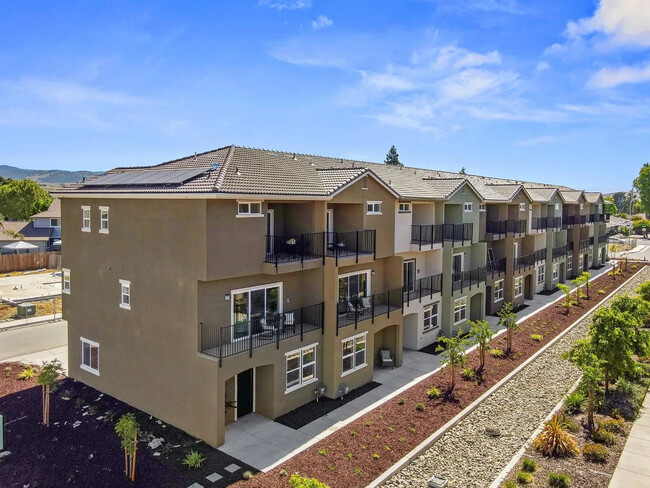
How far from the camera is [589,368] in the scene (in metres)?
15.8

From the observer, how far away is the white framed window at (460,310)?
26922 millimetres

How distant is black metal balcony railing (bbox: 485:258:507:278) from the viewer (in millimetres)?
30953

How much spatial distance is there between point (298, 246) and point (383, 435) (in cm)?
750

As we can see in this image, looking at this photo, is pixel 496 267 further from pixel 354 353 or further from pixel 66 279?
pixel 66 279

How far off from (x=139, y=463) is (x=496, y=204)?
2703 centimetres

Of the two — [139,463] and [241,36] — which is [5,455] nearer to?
[139,463]

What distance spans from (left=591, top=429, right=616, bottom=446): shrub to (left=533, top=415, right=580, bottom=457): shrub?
858mm

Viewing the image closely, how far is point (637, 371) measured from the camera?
62.5 feet

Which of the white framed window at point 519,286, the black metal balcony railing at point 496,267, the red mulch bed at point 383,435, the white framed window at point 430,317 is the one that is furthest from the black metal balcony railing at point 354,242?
the white framed window at point 519,286

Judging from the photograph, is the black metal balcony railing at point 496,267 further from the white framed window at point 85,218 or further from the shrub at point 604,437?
the white framed window at point 85,218

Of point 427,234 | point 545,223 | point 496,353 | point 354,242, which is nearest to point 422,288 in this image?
point 427,234

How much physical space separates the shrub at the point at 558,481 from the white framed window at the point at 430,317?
40.6 ft

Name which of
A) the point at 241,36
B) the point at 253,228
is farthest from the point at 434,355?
the point at 241,36

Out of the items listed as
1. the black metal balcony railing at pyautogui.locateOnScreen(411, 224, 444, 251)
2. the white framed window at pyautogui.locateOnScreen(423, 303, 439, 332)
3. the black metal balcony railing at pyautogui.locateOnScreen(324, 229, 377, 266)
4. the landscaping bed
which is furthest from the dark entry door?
the white framed window at pyautogui.locateOnScreen(423, 303, 439, 332)
